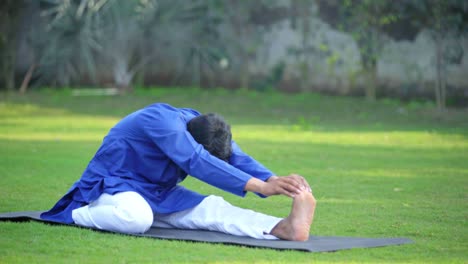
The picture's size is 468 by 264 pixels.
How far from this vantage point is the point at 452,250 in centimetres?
568

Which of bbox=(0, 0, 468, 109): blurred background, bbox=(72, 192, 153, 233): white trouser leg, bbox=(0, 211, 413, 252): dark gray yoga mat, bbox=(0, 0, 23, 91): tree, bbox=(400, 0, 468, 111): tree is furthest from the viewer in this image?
bbox=(0, 0, 23, 91): tree

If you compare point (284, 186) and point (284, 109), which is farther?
point (284, 109)

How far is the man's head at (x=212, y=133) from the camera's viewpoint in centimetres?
599

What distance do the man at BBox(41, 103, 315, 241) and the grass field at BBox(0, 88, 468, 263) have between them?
0.82 ft

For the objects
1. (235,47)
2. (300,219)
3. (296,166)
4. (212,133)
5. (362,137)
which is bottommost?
(362,137)

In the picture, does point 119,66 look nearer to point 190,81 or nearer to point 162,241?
point 190,81

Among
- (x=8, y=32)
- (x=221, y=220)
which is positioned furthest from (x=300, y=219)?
(x=8, y=32)

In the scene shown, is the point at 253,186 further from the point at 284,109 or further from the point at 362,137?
the point at 284,109

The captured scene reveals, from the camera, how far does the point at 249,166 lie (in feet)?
20.4

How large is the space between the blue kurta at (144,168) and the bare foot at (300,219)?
46 centimetres

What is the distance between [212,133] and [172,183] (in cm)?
56

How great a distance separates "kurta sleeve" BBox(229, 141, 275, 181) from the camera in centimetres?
620

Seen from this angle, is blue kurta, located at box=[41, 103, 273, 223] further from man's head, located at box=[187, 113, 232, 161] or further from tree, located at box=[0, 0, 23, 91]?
tree, located at box=[0, 0, 23, 91]

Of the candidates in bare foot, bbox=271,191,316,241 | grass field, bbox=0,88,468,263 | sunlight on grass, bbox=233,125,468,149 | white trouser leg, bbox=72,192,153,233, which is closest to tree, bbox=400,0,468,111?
grass field, bbox=0,88,468,263
